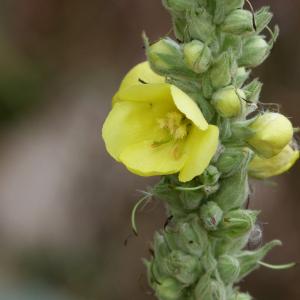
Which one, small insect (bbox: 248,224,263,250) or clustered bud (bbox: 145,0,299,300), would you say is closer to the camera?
clustered bud (bbox: 145,0,299,300)

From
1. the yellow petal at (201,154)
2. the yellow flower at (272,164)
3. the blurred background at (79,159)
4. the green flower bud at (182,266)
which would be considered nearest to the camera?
the yellow petal at (201,154)

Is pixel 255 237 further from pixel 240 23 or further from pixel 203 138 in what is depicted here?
pixel 240 23

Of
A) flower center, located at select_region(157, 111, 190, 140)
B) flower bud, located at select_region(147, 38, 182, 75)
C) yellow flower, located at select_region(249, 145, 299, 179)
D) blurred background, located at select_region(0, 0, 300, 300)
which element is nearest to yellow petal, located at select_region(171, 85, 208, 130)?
flower bud, located at select_region(147, 38, 182, 75)

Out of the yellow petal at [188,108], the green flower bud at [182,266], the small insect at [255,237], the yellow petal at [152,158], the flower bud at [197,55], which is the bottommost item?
the small insect at [255,237]

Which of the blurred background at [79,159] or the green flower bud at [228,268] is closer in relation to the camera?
the green flower bud at [228,268]

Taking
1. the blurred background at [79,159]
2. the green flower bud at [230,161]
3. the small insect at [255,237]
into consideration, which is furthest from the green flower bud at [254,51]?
the blurred background at [79,159]

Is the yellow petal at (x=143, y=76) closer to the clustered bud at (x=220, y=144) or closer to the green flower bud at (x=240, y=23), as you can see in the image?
the clustered bud at (x=220, y=144)

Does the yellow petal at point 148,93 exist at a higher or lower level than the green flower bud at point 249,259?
higher

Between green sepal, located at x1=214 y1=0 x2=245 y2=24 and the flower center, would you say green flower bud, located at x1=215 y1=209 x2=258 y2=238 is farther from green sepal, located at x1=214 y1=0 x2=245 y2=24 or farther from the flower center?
green sepal, located at x1=214 y1=0 x2=245 y2=24

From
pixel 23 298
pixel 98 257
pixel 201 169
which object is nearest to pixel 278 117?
pixel 201 169
